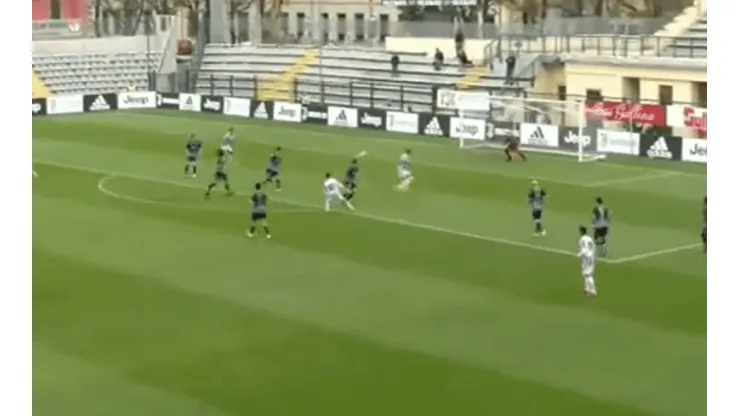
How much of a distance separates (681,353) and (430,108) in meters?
40.9

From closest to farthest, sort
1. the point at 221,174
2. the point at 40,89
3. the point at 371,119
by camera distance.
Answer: the point at 221,174
the point at 371,119
the point at 40,89

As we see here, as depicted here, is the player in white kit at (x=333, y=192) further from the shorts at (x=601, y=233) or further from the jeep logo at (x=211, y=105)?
the jeep logo at (x=211, y=105)

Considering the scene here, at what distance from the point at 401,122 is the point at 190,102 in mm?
16108

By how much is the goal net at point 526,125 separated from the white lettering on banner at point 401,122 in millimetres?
2149

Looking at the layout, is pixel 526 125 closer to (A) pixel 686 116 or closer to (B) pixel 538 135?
(B) pixel 538 135

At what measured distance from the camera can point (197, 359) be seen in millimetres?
19859

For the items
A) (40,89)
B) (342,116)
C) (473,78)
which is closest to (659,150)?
(473,78)

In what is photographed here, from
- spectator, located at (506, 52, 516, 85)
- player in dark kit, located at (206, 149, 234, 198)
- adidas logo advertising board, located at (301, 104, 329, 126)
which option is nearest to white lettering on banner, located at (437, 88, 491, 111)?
spectator, located at (506, 52, 516, 85)

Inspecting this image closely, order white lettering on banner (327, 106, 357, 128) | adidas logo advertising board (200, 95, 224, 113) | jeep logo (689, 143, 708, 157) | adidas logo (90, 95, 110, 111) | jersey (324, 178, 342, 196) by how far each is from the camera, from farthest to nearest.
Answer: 1. adidas logo (90, 95, 110, 111)
2. adidas logo advertising board (200, 95, 224, 113)
3. white lettering on banner (327, 106, 357, 128)
4. jeep logo (689, 143, 708, 157)
5. jersey (324, 178, 342, 196)

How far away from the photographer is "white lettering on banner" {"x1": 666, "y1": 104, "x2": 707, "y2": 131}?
155ft

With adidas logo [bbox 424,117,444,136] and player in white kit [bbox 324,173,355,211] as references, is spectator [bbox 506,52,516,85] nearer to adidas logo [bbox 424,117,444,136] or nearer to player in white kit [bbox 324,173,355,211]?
adidas logo [bbox 424,117,444,136]

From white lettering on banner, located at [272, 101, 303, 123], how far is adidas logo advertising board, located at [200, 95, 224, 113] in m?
4.49

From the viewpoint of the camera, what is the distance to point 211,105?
6625 centimetres
